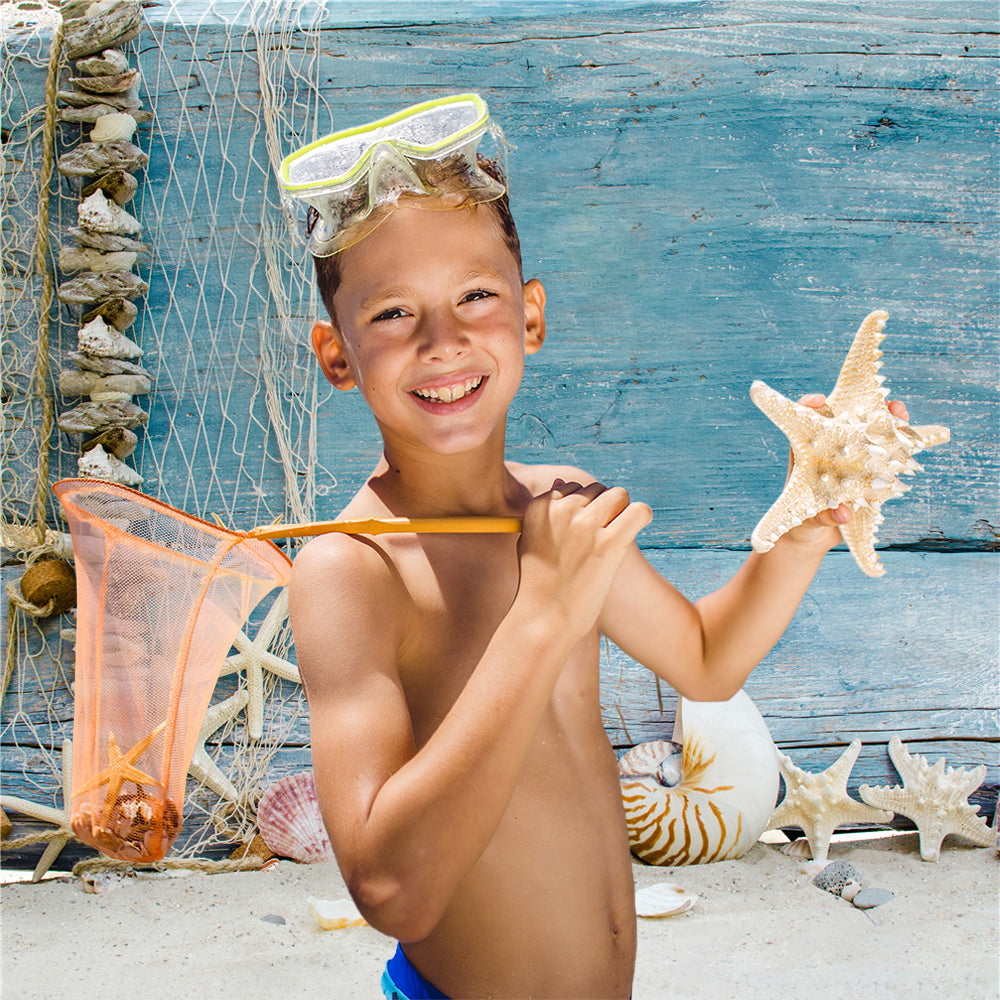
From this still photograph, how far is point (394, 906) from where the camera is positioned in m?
1.10

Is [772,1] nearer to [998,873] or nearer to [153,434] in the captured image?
[153,434]

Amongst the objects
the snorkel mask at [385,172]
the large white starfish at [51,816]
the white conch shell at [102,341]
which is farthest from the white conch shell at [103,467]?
the snorkel mask at [385,172]

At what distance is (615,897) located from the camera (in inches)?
57.8

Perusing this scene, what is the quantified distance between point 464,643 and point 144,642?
72cm

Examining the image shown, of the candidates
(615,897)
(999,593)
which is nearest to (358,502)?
(615,897)

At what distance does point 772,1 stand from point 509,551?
266 cm

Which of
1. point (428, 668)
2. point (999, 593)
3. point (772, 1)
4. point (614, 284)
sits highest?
point (772, 1)

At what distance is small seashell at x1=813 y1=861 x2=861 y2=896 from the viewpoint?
293 centimetres

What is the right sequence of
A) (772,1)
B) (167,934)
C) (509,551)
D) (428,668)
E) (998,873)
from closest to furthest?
(428,668), (509,551), (167,934), (998,873), (772,1)

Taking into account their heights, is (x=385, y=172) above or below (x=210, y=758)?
above

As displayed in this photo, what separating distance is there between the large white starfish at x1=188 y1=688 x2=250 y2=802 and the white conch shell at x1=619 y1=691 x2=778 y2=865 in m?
1.32

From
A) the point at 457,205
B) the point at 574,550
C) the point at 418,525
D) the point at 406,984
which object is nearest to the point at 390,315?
the point at 457,205

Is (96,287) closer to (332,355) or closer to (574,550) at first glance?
(332,355)

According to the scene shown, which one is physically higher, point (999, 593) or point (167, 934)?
point (999, 593)
